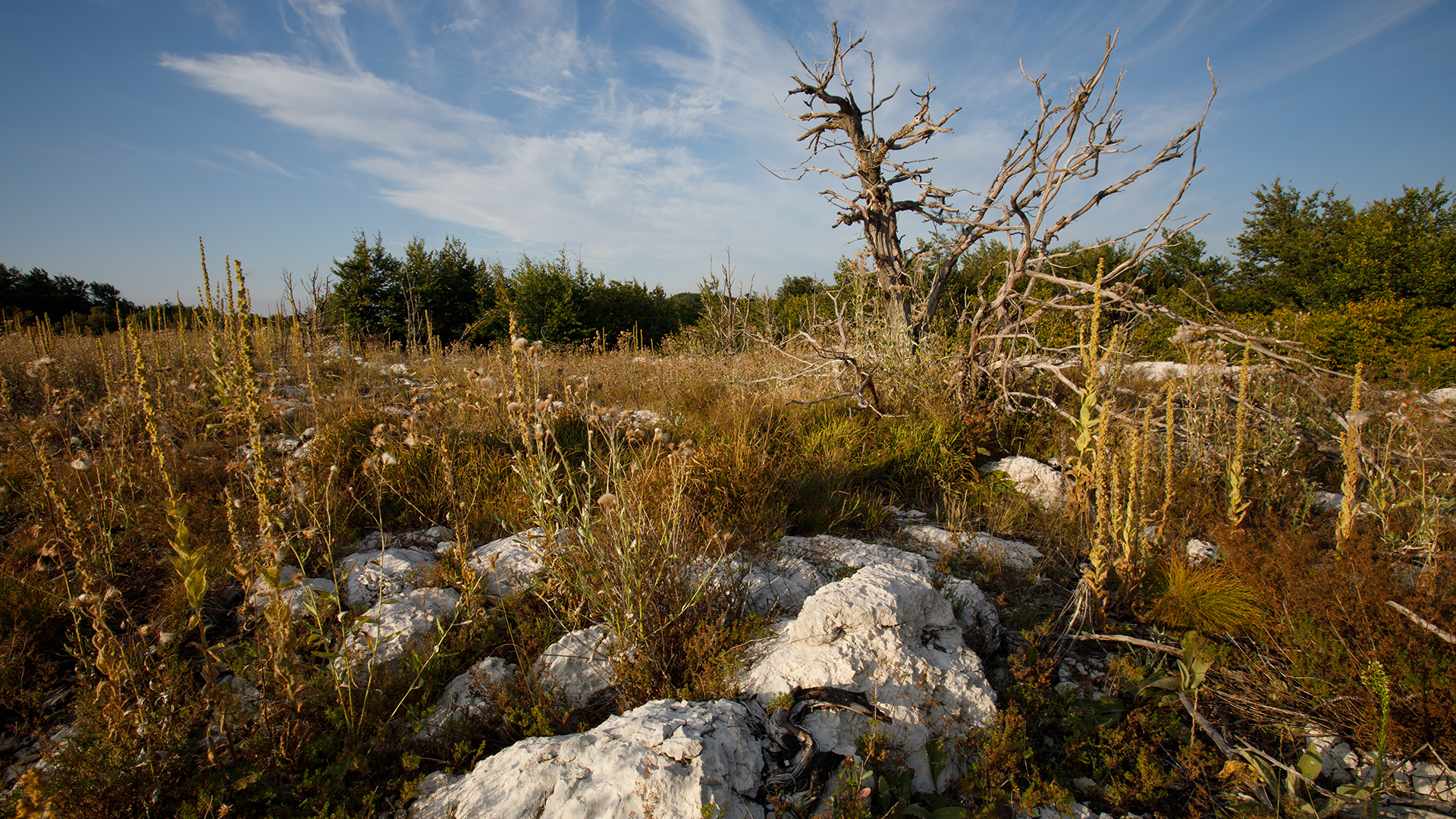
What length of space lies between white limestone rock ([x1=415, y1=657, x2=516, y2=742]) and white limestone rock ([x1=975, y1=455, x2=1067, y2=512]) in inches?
136

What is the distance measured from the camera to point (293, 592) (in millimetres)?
2369

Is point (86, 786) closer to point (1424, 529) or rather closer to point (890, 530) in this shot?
point (890, 530)

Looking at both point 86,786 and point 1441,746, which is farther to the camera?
point 1441,746

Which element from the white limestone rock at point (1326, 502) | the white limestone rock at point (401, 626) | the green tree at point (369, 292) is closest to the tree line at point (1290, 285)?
the white limestone rock at point (1326, 502)

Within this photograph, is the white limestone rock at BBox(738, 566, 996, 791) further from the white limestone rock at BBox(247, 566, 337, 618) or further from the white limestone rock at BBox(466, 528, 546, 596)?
the white limestone rock at BBox(247, 566, 337, 618)

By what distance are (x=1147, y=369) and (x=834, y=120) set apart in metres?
4.93

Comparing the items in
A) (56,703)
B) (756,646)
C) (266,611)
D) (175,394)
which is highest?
(175,394)

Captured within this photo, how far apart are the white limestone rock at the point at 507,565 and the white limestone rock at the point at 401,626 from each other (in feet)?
0.50

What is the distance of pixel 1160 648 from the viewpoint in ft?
6.91

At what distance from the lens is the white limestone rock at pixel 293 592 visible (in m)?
1.62

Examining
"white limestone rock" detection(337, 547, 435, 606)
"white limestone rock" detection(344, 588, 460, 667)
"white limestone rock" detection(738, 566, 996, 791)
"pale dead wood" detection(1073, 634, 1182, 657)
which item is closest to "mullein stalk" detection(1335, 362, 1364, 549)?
"pale dead wood" detection(1073, 634, 1182, 657)

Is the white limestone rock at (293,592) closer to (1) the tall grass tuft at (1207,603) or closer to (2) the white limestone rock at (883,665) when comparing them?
(2) the white limestone rock at (883,665)

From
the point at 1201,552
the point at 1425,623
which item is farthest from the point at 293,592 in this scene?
the point at 1201,552

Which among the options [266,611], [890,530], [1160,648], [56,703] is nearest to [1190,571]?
[1160,648]
